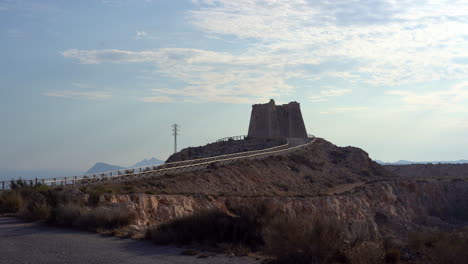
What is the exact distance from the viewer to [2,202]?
21.4 metres

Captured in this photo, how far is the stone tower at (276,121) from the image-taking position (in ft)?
251

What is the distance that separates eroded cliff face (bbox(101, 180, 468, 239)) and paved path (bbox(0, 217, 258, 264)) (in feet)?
22.5

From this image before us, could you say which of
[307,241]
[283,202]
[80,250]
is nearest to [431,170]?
[283,202]

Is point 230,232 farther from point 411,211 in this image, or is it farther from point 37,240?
point 411,211

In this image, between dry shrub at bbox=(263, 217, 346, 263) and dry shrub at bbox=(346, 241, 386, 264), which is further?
dry shrub at bbox=(263, 217, 346, 263)

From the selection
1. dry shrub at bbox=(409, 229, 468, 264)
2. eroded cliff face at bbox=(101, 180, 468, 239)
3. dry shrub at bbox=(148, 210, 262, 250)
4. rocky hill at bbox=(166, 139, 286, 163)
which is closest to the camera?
dry shrub at bbox=(409, 229, 468, 264)

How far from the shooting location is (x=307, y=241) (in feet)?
31.2

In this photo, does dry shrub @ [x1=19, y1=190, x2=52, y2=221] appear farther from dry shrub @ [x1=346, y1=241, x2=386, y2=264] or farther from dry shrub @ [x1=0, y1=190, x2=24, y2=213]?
dry shrub @ [x1=346, y1=241, x2=386, y2=264]

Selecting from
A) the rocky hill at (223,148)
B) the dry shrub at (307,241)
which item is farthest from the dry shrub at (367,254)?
the rocky hill at (223,148)

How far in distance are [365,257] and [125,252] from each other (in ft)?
18.3

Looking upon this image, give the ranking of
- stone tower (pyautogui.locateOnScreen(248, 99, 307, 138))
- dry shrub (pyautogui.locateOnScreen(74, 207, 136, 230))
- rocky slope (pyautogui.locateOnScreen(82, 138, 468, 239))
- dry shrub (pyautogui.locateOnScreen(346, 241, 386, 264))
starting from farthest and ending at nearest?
stone tower (pyautogui.locateOnScreen(248, 99, 307, 138)) < rocky slope (pyautogui.locateOnScreen(82, 138, 468, 239)) < dry shrub (pyautogui.locateOnScreen(74, 207, 136, 230)) < dry shrub (pyautogui.locateOnScreen(346, 241, 386, 264))

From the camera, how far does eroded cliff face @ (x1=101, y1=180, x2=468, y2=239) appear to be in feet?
78.9

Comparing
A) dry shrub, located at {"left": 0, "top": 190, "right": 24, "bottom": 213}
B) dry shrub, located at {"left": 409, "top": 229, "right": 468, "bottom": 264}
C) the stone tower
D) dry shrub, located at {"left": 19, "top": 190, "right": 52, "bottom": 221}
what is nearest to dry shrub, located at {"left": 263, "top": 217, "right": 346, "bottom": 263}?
dry shrub, located at {"left": 409, "top": 229, "right": 468, "bottom": 264}

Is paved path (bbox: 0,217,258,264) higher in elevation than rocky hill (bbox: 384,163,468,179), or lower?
lower
